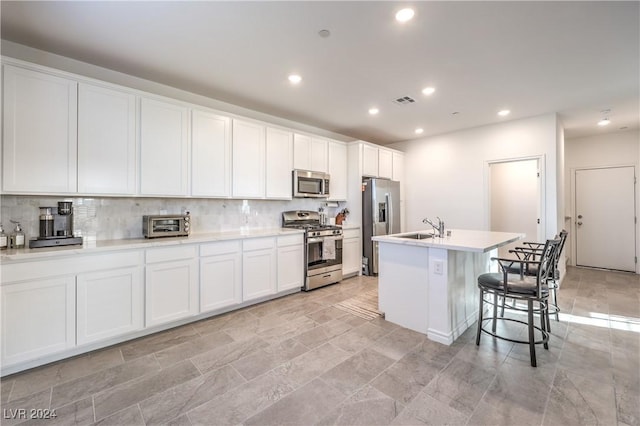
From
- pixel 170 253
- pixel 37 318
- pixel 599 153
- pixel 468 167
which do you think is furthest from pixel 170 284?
pixel 599 153

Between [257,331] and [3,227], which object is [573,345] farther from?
[3,227]

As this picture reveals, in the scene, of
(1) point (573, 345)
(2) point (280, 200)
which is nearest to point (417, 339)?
(1) point (573, 345)

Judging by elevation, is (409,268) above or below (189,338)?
above

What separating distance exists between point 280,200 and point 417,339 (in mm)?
2798

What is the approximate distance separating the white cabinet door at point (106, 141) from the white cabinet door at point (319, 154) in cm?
258

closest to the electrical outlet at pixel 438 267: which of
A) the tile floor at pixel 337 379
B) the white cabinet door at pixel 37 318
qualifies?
the tile floor at pixel 337 379

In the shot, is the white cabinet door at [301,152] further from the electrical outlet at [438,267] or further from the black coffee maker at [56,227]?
the black coffee maker at [56,227]

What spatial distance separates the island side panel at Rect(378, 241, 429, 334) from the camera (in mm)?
2822

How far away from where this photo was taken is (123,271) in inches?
102

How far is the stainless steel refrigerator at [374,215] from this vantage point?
5.12 metres

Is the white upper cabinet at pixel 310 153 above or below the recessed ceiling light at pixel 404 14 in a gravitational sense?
below

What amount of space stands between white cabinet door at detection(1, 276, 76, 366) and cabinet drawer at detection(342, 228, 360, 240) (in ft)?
11.6

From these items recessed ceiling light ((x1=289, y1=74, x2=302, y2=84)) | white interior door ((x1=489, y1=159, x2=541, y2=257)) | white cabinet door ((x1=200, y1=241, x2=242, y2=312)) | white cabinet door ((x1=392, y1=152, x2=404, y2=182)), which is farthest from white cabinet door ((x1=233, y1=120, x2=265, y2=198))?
white interior door ((x1=489, y1=159, x2=541, y2=257))

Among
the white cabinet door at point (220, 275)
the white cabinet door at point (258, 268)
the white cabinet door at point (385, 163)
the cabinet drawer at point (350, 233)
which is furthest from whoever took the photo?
the white cabinet door at point (385, 163)
